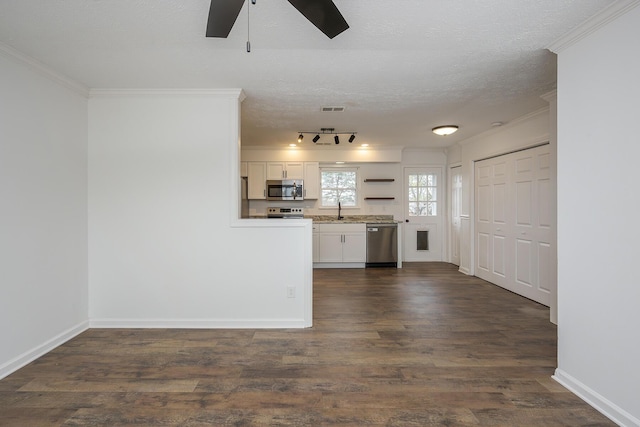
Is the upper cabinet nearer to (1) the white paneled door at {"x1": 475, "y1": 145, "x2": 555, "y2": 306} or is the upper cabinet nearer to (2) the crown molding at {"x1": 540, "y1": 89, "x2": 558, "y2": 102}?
(1) the white paneled door at {"x1": 475, "y1": 145, "x2": 555, "y2": 306}

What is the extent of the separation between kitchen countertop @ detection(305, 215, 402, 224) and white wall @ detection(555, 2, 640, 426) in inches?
163

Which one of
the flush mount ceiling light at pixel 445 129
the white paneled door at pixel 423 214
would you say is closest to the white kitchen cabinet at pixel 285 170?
the white paneled door at pixel 423 214

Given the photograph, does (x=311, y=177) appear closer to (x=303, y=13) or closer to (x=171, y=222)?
(x=171, y=222)

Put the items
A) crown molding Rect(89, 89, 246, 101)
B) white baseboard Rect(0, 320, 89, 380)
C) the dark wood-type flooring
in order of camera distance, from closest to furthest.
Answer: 1. the dark wood-type flooring
2. white baseboard Rect(0, 320, 89, 380)
3. crown molding Rect(89, 89, 246, 101)

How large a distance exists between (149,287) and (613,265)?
12.1 feet

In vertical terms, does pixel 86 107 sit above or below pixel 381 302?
above

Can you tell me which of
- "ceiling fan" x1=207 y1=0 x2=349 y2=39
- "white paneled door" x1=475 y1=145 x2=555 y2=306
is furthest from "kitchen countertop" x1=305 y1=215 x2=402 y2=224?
"ceiling fan" x1=207 y1=0 x2=349 y2=39

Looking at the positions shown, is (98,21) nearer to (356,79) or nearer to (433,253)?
(356,79)

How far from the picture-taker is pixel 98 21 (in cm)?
198

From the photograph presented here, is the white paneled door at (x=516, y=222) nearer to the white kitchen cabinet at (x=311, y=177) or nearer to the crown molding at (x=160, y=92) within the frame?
the white kitchen cabinet at (x=311, y=177)

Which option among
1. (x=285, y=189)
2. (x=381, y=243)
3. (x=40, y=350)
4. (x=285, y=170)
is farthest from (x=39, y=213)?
(x=381, y=243)

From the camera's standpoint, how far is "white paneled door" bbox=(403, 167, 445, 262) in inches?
271

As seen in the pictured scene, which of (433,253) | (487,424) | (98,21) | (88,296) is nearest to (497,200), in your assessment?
(433,253)

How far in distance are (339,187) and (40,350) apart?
5.32m
